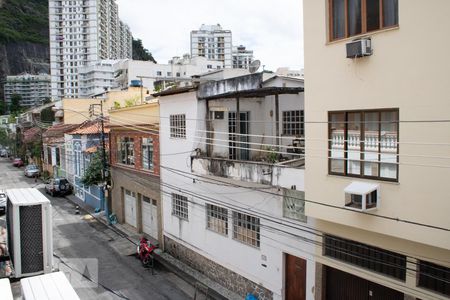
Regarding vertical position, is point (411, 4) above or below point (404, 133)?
above

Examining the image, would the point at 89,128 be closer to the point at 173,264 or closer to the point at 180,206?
the point at 180,206

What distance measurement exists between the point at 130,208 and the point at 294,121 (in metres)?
12.6

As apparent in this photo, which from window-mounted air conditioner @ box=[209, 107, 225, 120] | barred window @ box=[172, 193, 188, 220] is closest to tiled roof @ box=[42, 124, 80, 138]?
barred window @ box=[172, 193, 188, 220]

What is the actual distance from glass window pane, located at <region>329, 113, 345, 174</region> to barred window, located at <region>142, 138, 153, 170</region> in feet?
40.5

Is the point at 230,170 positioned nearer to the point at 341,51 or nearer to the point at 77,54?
the point at 341,51

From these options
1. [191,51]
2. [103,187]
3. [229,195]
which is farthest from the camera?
[191,51]

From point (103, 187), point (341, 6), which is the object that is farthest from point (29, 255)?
point (103, 187)

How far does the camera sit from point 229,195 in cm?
1533

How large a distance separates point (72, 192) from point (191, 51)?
10596 centimetres

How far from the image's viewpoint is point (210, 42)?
13638cm

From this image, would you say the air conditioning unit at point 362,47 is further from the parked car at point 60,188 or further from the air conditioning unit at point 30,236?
the parked car at point 60,188

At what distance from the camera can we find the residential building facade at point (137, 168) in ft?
67.7

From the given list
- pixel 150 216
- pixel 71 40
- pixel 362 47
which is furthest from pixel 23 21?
pixel 362 47

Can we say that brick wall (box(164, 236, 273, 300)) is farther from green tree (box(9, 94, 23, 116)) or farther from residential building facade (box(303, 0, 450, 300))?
green tree (box(9, 94, 23, 116))
